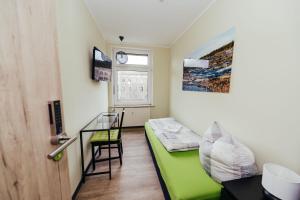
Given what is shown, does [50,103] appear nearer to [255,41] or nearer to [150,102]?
[255,41]

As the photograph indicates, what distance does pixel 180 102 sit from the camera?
3230mm

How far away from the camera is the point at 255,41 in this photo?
1286mm

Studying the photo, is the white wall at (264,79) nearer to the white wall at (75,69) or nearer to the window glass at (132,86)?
the white wall at (75,69)

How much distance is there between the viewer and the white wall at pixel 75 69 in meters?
1.36

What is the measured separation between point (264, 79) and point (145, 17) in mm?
2156

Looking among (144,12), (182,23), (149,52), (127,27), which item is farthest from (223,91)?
(149,52)

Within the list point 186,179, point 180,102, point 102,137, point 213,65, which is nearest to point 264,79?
point 213,65

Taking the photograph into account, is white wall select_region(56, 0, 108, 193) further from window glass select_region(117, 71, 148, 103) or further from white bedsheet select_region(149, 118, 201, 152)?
window glass select_region(117, 71, 148, 103)

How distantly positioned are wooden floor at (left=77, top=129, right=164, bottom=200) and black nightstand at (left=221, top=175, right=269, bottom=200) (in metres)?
0.88

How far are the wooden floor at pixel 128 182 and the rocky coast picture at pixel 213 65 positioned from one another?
5.41 ft

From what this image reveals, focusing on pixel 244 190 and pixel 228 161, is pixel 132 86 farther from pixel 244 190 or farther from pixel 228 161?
pixel 244 190

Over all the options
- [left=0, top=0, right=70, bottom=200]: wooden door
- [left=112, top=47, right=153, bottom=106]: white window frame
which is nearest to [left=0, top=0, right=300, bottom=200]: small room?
[left=0, top=0, right=70, bottom=200]: wooden door

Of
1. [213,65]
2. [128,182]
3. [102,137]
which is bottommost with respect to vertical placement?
[128,182]

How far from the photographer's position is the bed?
3.68 feet
